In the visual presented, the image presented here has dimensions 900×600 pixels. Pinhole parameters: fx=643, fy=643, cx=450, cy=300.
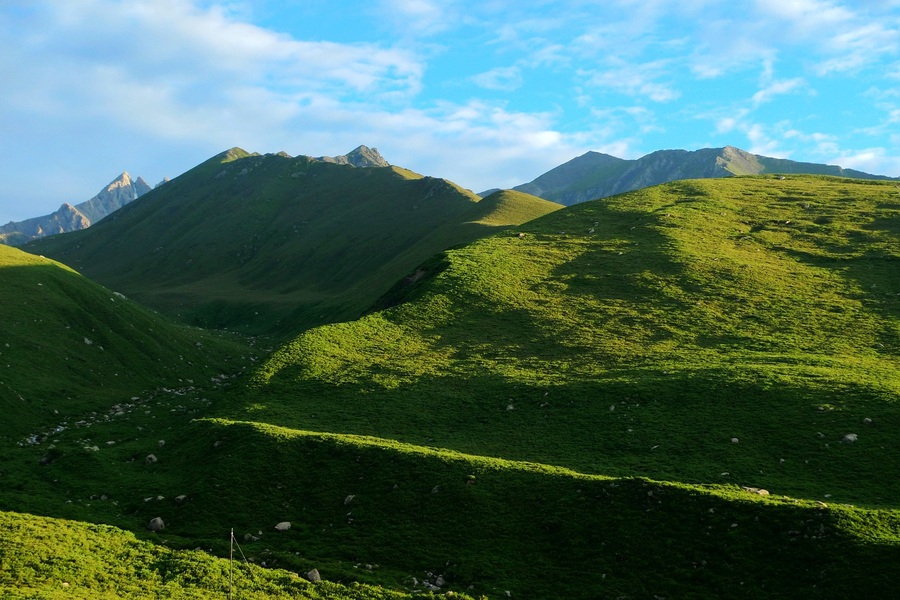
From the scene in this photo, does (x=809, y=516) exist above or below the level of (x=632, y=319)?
below

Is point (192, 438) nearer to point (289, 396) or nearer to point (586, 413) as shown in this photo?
→ point (289, 396)

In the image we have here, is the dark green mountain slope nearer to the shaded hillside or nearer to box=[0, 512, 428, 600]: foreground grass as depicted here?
the shaded hillside

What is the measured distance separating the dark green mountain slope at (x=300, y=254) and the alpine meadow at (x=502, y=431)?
2818 centimetres

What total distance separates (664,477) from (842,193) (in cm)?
8012

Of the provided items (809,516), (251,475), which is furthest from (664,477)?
(251,475)

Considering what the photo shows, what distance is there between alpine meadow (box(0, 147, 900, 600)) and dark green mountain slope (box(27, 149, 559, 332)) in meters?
28.2

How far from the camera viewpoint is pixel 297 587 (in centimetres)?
1945

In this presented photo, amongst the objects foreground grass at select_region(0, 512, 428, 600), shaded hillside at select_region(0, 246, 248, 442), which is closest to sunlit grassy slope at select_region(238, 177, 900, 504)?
foreground grass at select_region(0, 512, 428, 600)

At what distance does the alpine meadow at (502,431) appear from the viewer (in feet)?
66.2

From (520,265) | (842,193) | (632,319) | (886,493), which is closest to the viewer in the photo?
(886,493)

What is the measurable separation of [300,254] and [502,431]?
119 meters

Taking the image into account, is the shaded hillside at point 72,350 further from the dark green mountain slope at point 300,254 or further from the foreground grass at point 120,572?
the dark green mountain slope at point 300,254

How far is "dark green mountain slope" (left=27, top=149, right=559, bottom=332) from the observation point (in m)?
101

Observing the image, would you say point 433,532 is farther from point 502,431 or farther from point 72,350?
point 72,350
